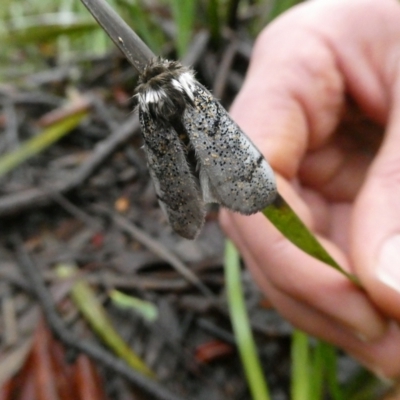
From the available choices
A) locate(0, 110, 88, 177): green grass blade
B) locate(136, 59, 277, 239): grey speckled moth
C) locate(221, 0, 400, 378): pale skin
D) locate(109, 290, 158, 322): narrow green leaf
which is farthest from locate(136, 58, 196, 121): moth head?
locate(0, 110, 88, 177): green grass blade

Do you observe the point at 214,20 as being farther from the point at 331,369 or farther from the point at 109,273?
the point at 331,369

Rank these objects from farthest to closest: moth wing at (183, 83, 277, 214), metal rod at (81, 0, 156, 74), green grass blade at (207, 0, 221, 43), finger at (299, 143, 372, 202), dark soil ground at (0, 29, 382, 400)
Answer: green grass blade at (207, 0, 221, 43) → finger at (299, 143, 372, 202) → dark soil ground at (0, 29, 382, 400) → moth wing at (183, 83, 277, 214) → metal rod at (81, 0, 156, 74)

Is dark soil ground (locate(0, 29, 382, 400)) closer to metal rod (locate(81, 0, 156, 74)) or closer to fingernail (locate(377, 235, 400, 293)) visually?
fingernail (locate(377, 235, 400, 293))

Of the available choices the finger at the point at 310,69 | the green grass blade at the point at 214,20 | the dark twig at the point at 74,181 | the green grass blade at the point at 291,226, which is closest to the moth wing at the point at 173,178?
the green grass blade at the point at 291,226

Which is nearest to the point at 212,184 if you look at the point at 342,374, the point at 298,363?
the point at 298,363

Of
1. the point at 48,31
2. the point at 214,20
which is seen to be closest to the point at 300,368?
the point at 214,20

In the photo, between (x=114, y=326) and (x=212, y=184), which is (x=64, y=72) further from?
(x=212, y=184)
